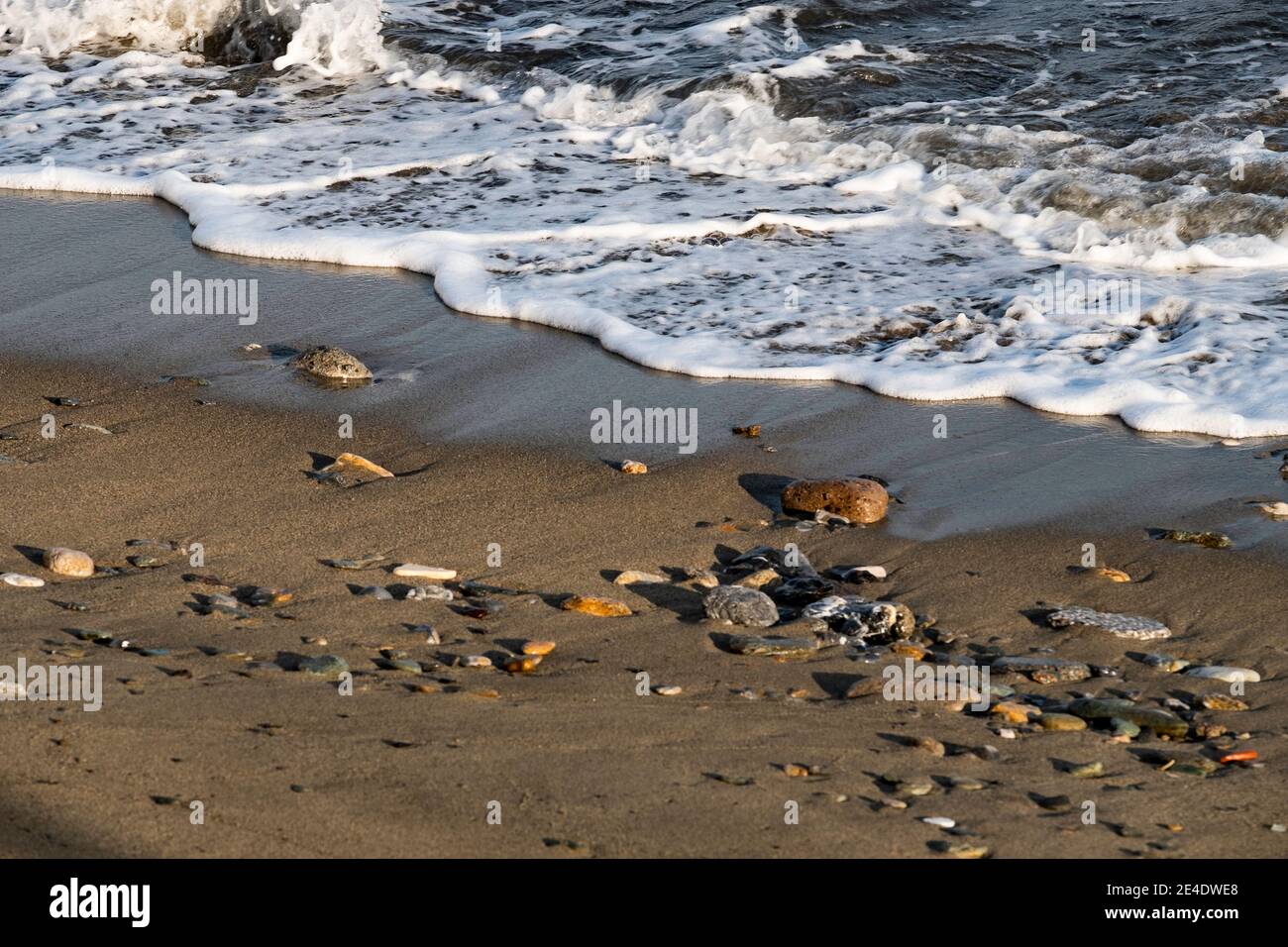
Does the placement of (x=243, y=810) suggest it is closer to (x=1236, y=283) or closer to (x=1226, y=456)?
(x=1226, y=456)

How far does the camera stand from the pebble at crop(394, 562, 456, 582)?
13.8 ft

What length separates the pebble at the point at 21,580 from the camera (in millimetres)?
3904

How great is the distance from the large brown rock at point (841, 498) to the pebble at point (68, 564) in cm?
223

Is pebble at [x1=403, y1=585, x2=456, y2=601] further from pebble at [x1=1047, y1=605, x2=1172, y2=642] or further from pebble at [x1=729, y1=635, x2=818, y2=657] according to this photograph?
pebble at [x1=1047, y1=605, x2=1172, y2=642]

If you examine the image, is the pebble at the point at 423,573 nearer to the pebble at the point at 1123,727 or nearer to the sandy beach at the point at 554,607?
the sandy beach at the point at 554,607

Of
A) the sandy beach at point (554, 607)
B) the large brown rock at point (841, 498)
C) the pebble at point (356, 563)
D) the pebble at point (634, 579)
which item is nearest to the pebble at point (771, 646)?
the sandy beach at point (554, 607)

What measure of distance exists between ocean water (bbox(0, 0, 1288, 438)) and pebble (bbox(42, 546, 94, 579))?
9.16ft

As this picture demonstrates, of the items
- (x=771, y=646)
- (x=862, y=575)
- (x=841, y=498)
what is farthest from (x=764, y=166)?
(x=771, y=646)

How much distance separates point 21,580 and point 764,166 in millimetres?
6119

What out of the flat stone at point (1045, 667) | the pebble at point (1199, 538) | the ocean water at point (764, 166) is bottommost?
the flat stone at point (1045, 667)
